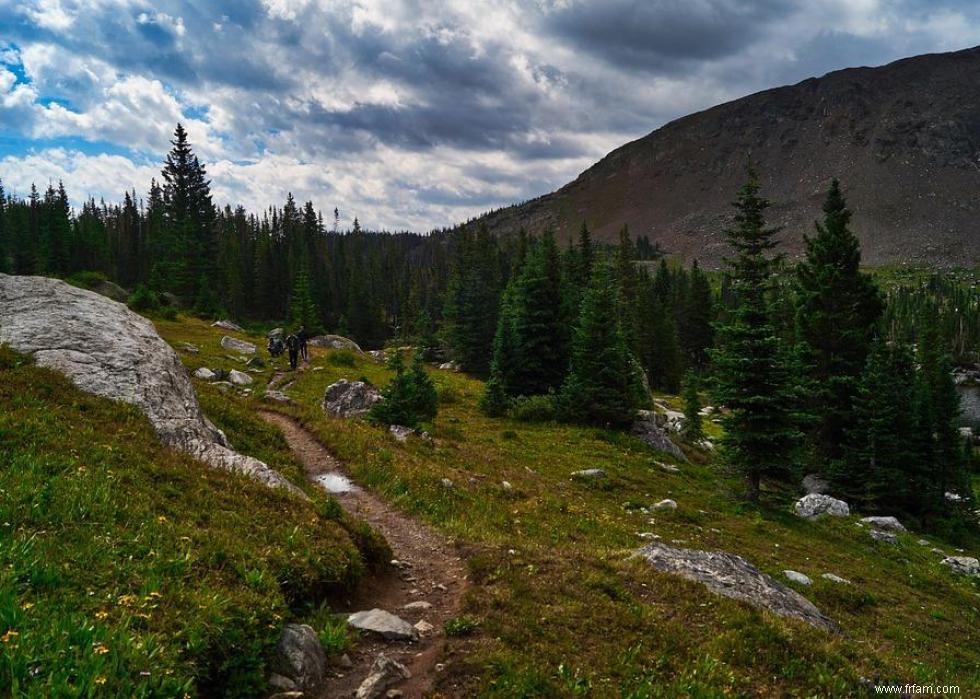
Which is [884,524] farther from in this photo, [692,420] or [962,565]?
[692,420]

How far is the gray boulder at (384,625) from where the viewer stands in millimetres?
8906

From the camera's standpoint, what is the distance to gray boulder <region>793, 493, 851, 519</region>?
27672mm

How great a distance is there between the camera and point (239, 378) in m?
37.7

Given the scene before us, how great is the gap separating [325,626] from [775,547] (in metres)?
17.6

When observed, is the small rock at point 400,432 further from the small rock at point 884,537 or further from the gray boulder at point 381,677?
the small rock at point 884,537

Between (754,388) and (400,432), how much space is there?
1696 centimetres

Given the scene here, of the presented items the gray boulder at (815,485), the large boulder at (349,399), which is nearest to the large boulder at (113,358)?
the large boulder at (349,399)

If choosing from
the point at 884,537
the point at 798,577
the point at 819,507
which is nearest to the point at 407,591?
the point at 798,577

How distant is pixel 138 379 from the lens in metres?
16.3

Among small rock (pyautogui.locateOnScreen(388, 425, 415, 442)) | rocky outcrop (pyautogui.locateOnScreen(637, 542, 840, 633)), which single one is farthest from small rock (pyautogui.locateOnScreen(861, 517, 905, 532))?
small rock (pyautogui.locateOnScreen(388, 425, 415, 442))

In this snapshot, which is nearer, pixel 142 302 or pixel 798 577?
pixel 798 577

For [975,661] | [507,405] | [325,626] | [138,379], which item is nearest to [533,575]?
[325,626]

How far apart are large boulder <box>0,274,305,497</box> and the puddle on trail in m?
2.87

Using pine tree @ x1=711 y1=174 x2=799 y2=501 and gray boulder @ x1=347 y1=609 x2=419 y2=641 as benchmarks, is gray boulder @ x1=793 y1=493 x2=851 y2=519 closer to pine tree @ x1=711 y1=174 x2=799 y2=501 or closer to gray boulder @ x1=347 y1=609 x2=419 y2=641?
pine tree @ x1=711 y1=174 x2=799 y2=501
